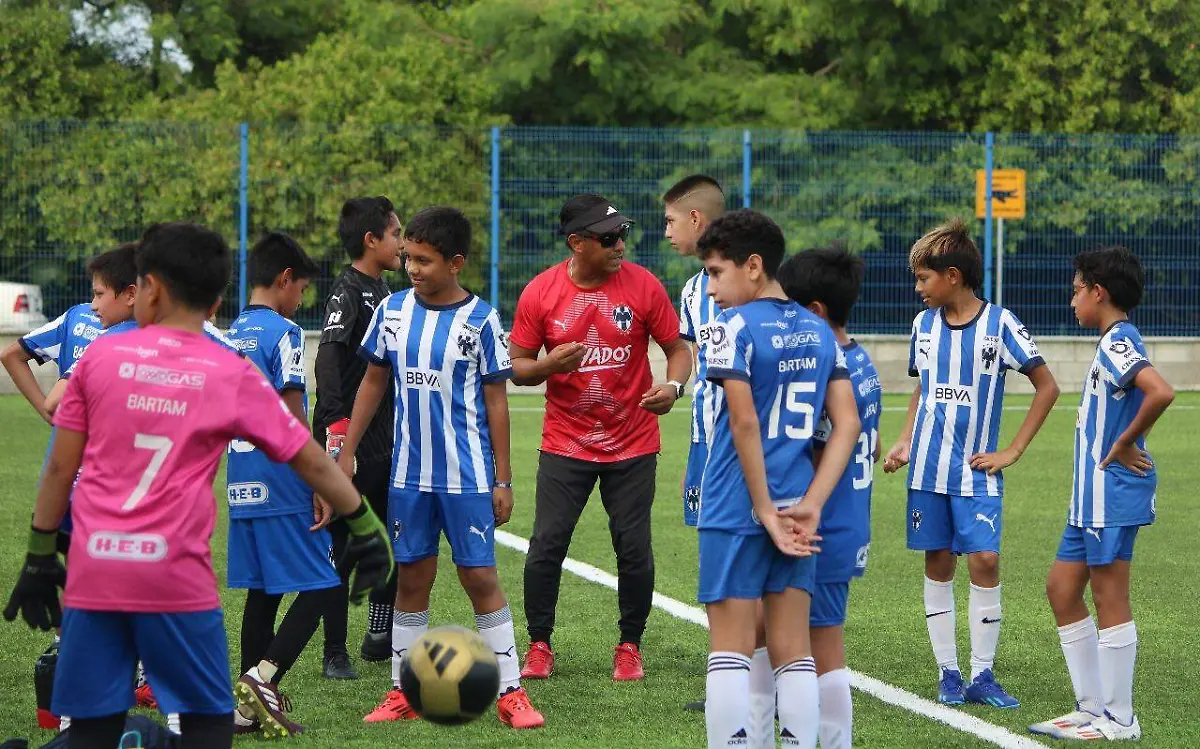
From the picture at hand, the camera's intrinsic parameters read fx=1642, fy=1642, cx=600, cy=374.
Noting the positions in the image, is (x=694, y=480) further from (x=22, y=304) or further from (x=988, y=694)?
(x=22, y=304)

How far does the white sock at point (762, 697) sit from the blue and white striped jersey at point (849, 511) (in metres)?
0.39

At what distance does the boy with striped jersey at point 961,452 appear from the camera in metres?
6.34

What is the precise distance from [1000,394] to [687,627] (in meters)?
2.06

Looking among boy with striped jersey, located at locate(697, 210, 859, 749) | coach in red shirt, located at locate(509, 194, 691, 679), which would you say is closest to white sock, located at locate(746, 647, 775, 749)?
boy with striped jersey, located at locate(697, 210, 859, 749)

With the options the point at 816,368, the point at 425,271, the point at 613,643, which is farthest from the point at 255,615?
the point at 816,368

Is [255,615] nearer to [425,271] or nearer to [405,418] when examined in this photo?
[405,418]

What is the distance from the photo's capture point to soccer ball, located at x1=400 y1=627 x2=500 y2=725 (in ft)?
16.0

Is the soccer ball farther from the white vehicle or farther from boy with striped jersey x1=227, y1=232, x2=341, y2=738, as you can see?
the white vehicle

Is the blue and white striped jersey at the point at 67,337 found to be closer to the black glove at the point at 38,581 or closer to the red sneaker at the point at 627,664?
the black glove at the point at 38,581

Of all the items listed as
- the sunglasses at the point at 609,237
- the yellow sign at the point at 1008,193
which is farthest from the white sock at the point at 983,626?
the yellow sign at the point at 1008,193

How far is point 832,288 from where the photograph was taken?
17.2 ft

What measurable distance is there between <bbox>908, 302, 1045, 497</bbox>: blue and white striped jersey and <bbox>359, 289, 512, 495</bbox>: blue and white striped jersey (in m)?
1.72

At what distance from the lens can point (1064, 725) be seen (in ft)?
19.3

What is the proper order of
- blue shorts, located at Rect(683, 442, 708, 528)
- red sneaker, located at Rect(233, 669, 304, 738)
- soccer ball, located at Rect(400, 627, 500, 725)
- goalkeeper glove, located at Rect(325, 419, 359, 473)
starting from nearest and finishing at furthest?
soccer ball, located at Rect(400, 627, 500, 725)
red sneaker, located at Rect(233, 669, 304, 738)
goalkeeper glove, located at Rect(325, 419, 359, 473)
blue shorts, located at Rect(683, 442, 708, 528)
